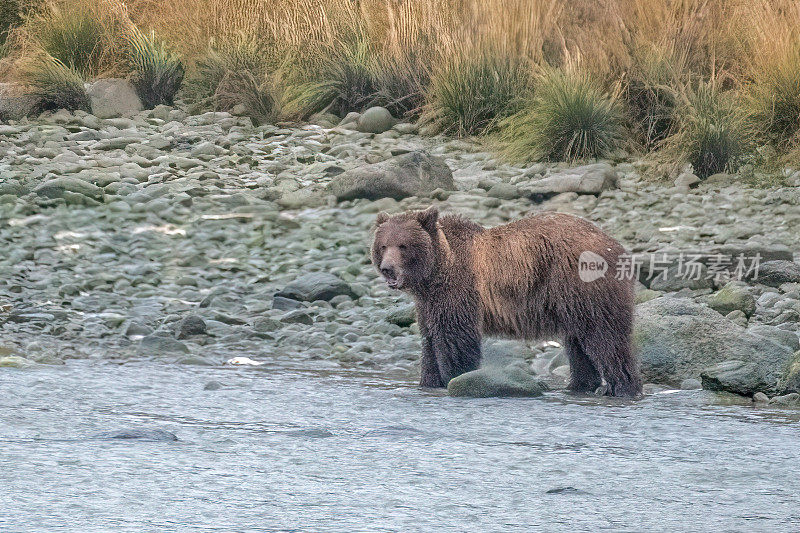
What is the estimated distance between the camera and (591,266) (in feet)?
20.9

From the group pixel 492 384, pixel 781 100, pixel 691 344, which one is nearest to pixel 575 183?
pixel 781 100

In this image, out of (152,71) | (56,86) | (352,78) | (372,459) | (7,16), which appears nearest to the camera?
(372,459)

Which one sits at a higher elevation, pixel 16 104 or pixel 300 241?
pixel 16 104

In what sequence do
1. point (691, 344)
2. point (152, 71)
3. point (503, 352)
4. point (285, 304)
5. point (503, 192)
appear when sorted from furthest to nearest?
point (152, 71), point (503, 192), point (285, 304), point (503, 352), point (691, 344)

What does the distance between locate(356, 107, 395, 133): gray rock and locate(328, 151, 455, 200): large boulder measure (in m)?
2.22

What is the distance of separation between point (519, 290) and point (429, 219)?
0.57 metres

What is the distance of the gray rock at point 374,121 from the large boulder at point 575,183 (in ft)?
8.73

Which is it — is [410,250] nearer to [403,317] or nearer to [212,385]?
[212,385]

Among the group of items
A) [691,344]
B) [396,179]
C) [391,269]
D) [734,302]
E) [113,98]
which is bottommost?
[691,344]

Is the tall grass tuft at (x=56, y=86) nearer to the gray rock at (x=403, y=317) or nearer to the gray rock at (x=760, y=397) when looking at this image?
the gray rock at (x=403, y=317)

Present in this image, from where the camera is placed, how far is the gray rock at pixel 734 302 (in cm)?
777

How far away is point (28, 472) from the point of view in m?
4.15

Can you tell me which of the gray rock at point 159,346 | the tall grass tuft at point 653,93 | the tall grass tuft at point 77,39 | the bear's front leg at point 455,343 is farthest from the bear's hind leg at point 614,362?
the tall grass tuft at point 77,39

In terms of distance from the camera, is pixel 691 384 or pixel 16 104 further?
pixel 16 104
